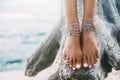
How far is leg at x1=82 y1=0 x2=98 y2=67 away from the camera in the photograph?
47.8 inches

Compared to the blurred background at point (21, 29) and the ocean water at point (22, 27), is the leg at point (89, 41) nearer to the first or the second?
the blurred background at point (21, 29)

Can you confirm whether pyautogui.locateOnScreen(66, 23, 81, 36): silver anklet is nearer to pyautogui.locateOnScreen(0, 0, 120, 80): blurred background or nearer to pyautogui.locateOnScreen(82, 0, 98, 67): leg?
pyautogui.locateOnScreen(82, 0, 98, 67): leg

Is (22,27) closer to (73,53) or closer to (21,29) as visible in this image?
(21,29)

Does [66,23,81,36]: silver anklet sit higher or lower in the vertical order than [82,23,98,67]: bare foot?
higher

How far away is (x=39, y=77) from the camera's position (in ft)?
6.03

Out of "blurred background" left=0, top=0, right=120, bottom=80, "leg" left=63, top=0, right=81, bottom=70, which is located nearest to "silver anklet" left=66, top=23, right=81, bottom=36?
"leg" left=63, top=0, right=81, bottom=70

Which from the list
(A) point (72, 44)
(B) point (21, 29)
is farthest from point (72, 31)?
(B) point (21, 29)

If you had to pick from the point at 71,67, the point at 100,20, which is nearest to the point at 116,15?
the point at 100,20

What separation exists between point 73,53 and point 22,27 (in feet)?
4.78

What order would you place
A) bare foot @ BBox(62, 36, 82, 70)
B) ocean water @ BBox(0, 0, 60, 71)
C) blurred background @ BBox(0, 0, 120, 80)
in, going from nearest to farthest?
bare foot @ BBox(62, 36, 82, 70) → blurred background @ BBox(0, 0, 120, 80) → ocean water @ BBox(0, 0, 60, 71)

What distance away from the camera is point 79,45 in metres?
1.24

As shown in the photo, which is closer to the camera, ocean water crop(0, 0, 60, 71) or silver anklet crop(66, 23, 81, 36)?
silver anklet crop(66, 23, 81, 36)

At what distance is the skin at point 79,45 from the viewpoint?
3.97 ft

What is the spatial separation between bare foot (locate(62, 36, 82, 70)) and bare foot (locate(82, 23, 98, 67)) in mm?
21
